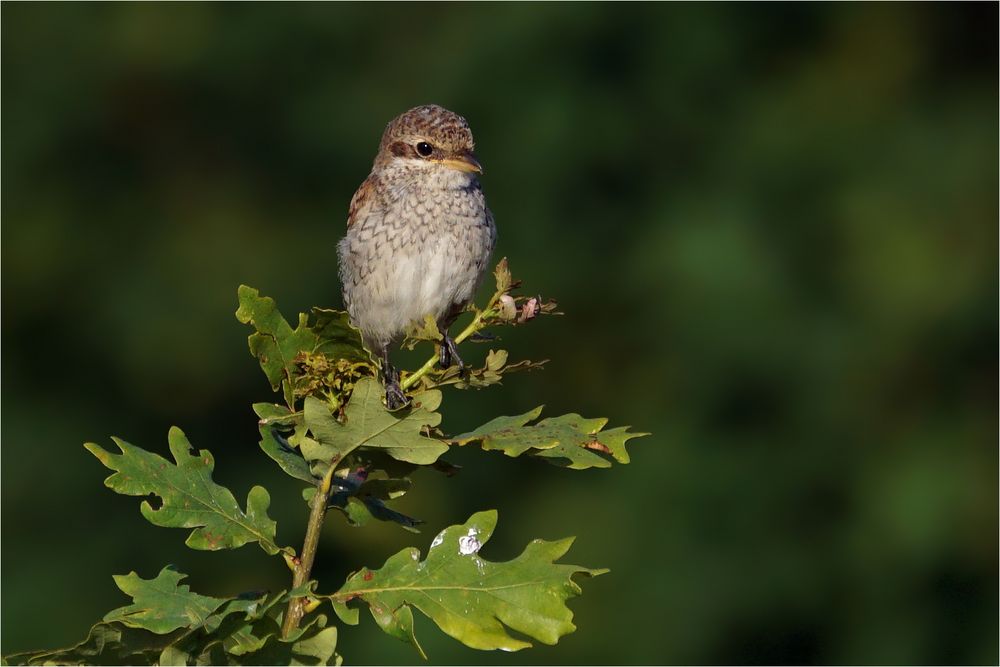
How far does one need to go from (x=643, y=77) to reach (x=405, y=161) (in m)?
6.58

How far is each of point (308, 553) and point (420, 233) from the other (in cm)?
201

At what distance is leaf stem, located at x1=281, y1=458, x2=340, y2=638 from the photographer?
213 centimetres

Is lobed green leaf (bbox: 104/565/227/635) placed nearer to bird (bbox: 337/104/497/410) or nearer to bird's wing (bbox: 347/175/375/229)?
bird (bbox: 337/104/497/410)

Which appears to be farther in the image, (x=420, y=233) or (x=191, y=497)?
(x=420, y=233)

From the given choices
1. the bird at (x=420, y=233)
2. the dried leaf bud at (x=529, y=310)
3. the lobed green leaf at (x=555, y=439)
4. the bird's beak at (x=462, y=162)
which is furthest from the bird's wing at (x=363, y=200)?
the lobed green leaf at (x=555, y=439)

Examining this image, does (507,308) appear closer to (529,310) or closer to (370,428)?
(529,310)

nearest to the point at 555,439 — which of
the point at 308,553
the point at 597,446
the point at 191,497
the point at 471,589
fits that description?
the point at 597,446

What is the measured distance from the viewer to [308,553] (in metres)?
2.16

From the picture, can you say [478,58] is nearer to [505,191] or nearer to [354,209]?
[505,191]

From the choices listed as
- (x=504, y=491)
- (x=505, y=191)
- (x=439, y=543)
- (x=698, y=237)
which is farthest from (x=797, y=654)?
(x=439, y=543)

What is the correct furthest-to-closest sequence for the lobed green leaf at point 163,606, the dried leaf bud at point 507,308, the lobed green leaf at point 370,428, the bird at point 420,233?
the bird at point 420,233 < the dried leaf bud at point 507,308 < the lobed green leaf at point 370,428 < the lobed green leaf at point 163,606

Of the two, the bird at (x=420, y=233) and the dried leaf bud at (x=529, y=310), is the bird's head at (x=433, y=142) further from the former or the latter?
the dried leaf bud at (x=529, y=310)

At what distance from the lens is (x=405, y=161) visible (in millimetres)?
4203

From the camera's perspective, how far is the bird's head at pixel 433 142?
4074 millimetres
